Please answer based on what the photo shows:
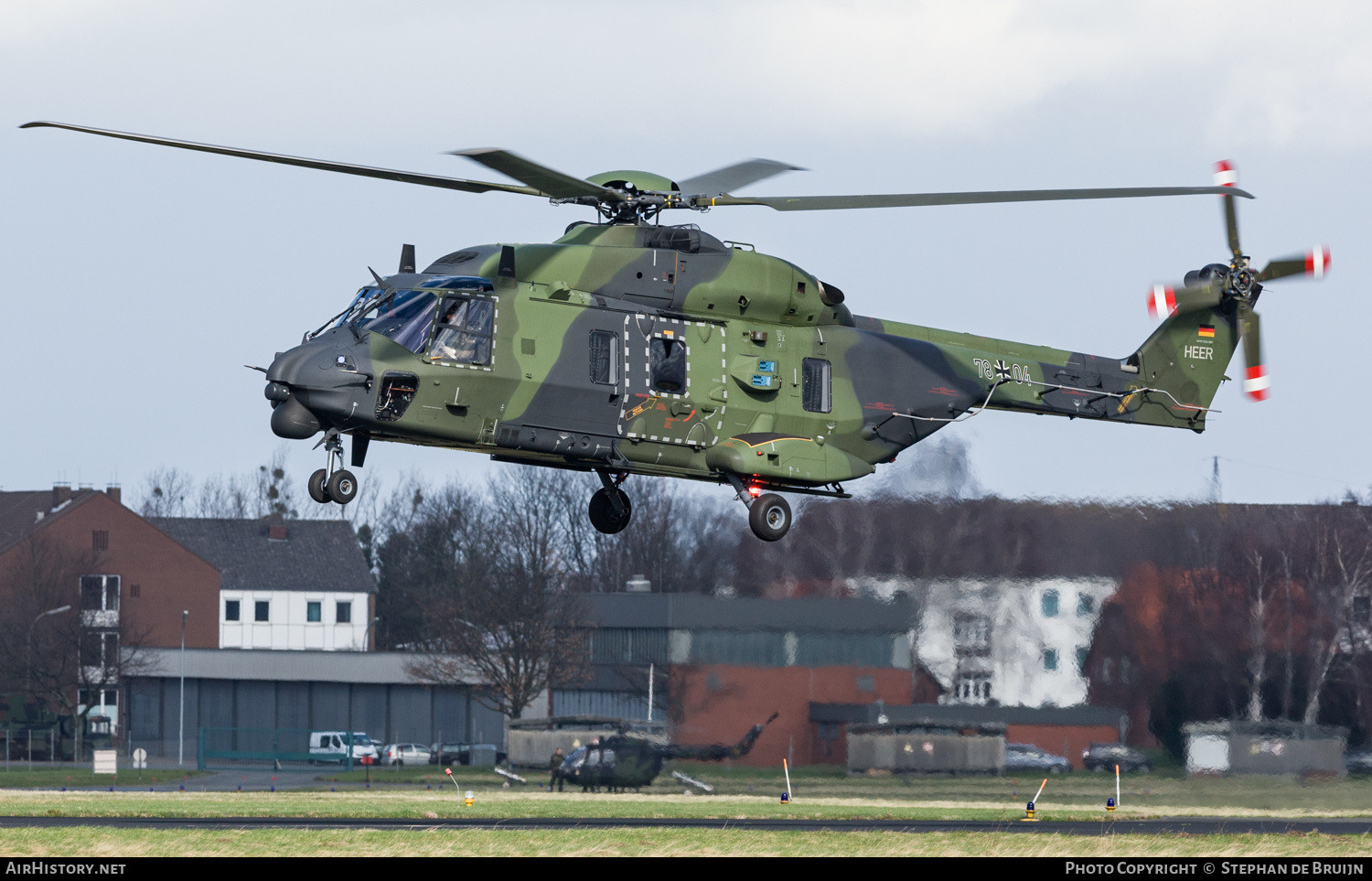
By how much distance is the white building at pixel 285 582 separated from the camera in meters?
98.8

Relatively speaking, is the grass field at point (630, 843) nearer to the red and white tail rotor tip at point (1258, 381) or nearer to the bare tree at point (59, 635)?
the red and white tail rotor tip at point (1258, 381)

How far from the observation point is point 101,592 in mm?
88438

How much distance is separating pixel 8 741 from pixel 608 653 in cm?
3138

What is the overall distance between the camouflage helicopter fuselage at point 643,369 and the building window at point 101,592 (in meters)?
69.2

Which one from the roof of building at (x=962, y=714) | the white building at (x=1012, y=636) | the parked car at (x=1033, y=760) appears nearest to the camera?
the white building at (x=1012, y=636)

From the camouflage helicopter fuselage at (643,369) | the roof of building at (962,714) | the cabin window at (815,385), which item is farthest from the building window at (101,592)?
the cabin window at (815,385)

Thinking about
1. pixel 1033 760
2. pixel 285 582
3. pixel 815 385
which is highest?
pixel 815 385

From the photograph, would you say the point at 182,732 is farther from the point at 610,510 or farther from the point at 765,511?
the point at 765,511

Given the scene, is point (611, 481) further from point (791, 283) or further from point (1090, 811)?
point (1090, 811)

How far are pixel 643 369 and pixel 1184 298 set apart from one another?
11.1 metres

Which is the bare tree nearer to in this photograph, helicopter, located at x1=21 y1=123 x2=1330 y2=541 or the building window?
the building window

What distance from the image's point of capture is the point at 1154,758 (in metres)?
35.9

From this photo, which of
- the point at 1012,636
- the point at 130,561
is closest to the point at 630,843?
the point at 1012,636
